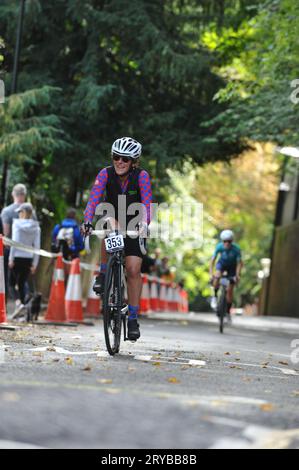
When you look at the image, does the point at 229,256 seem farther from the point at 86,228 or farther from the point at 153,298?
the point at 153,298

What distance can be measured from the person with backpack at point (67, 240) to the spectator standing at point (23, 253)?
204 cm

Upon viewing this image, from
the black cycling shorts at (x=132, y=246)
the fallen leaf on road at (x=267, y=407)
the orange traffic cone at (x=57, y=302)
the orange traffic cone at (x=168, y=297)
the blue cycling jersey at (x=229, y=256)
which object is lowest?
the orange traffic cone at (x=168, y=297)

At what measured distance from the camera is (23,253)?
15.9 m

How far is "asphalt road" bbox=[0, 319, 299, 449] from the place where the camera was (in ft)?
16.7

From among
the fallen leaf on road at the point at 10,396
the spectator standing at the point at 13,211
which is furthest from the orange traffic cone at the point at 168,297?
the fallen leaf on road at the point at 10,396

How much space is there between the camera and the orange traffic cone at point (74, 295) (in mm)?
17562

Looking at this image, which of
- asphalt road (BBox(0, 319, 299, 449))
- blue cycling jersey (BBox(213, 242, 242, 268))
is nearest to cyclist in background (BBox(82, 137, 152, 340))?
asphalt road (BBox(0, 319, 299, 449))

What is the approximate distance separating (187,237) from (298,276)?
25.9m

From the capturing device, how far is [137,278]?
10.1 metres

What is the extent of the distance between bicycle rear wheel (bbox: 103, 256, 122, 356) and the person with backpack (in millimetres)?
8643

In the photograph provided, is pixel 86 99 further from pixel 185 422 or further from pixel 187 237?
pixel 187 237

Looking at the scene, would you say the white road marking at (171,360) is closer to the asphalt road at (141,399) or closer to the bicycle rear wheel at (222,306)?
the asphalt road at (141,399)

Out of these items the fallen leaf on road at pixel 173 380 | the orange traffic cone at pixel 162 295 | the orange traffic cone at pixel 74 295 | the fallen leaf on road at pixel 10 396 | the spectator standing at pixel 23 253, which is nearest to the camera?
the fallen leaf on road at pixel 10 396
